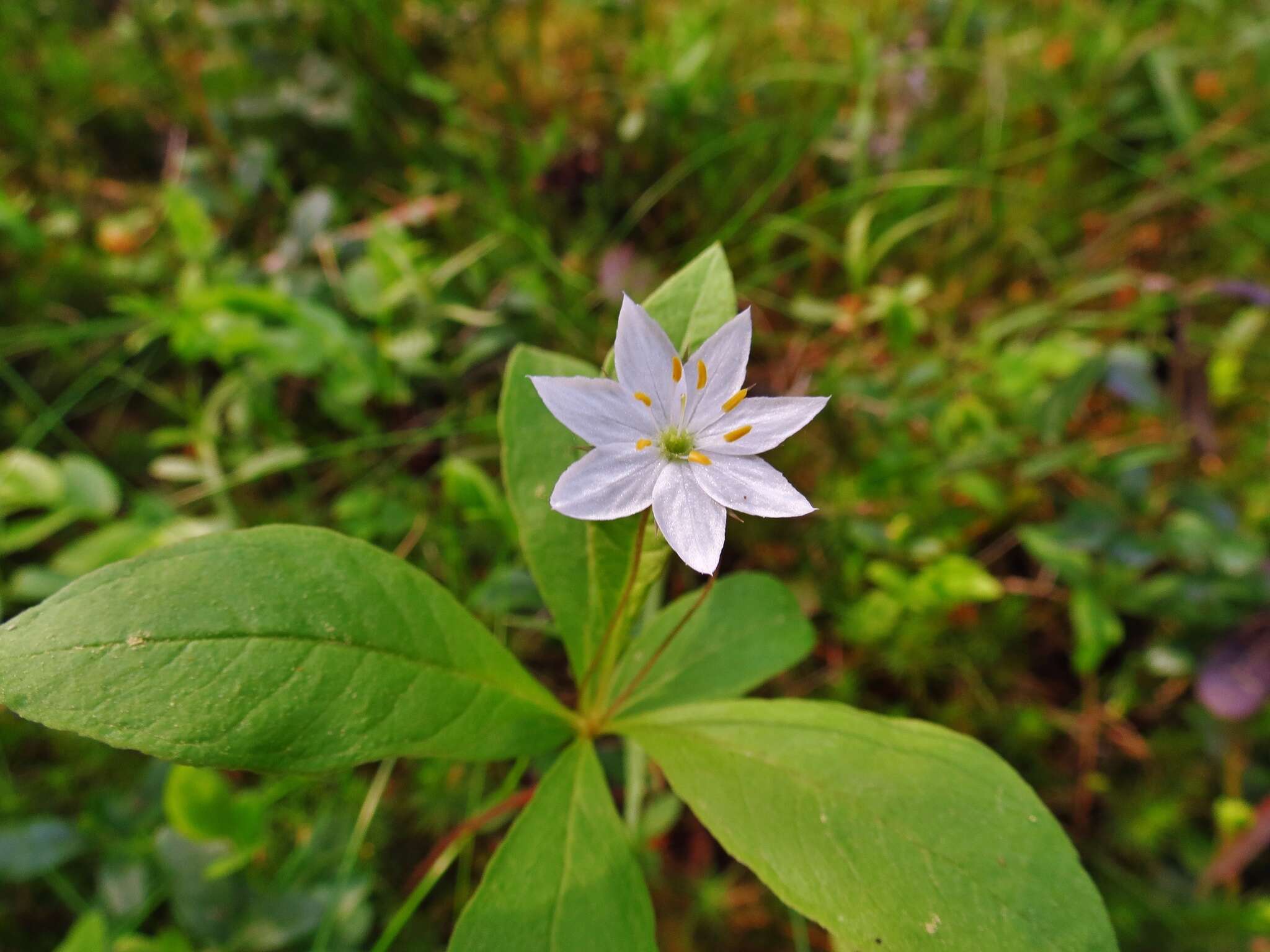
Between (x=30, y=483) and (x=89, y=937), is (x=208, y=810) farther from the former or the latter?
(x=30, y=483)

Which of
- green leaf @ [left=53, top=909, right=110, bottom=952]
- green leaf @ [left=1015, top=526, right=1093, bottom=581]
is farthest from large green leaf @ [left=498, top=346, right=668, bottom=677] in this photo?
green leaf @ [left=1015, top=526, right=1093, bottom=581]

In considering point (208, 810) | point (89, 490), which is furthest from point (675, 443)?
point (89, 490)

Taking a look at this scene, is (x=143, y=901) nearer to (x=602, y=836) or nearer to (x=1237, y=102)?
(x=602, y=836)

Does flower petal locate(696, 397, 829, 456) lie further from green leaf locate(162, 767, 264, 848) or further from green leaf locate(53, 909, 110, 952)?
green leaf locate(53, 909, 110, 952)

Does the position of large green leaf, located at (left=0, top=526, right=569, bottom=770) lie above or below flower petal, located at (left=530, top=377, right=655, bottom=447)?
below

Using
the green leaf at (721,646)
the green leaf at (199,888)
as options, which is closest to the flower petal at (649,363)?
the green leaf at (721,646)

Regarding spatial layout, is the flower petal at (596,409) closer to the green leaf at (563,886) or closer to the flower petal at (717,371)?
the flower petal at (717,371)

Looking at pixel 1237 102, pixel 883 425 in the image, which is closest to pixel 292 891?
pixel 883 425
